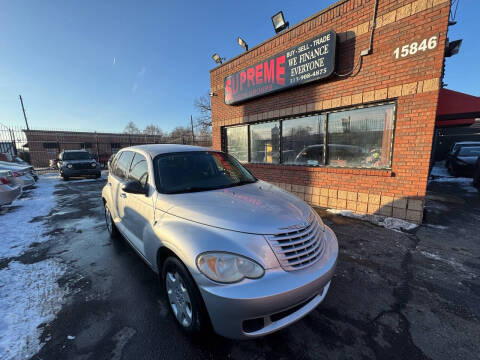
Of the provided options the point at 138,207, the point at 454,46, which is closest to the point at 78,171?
the point at 138,207

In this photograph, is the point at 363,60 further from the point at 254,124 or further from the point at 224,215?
the point at 224,215

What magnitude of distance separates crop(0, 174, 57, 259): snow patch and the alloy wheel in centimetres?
334

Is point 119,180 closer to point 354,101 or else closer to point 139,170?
point 139,170

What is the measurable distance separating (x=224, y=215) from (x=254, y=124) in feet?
20.5

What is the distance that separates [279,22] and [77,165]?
40.5 feet

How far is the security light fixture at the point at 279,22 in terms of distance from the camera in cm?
609

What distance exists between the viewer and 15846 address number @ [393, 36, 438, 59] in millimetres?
3871

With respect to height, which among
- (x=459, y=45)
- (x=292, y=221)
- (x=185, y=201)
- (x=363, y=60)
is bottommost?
(x=292, y=221)

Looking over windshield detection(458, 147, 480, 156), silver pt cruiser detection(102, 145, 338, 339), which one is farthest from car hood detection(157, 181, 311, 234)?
windshield detection(458, 147, 480, 156)

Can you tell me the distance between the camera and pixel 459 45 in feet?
15.9

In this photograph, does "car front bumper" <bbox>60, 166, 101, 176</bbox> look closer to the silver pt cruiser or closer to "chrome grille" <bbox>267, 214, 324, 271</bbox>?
the silver pt cruiser

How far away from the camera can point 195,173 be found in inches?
105

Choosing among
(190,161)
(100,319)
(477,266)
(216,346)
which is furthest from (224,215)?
(477,266)

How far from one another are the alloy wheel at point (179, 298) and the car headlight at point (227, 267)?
0.39m
